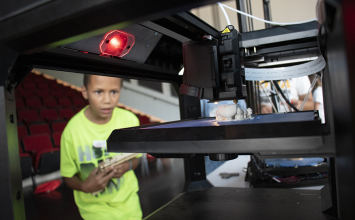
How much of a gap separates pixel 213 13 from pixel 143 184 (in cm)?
359

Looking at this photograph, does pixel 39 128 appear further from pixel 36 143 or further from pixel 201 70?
pixel 201 70

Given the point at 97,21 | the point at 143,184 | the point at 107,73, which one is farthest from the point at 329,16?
the point at 143,184

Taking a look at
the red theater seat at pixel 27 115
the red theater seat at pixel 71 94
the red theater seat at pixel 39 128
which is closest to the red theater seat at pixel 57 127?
the red theater seat at pixel 39 128

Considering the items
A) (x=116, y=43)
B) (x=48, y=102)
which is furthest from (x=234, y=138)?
(x=48, y=102)

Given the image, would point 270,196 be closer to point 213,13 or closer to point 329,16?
point 329,16

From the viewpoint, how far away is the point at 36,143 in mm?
3010

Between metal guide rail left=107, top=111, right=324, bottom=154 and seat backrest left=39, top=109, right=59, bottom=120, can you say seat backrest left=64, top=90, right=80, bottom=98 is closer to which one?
seat backrest left=39, top=109, right=59, bottom=120

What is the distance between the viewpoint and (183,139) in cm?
39

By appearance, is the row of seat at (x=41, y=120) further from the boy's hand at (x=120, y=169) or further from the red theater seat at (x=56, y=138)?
the boy's hand at (x=120, y=169)

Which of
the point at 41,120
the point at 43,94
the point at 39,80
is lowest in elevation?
the point at 41,120

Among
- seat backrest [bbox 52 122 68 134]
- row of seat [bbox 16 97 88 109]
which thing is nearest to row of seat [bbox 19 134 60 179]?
seat backrest [bbox 52 122 68 134]

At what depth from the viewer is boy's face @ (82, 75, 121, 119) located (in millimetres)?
1220

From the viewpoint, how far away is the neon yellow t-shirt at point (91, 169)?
1.12 m

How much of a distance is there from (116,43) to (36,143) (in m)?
2.96
